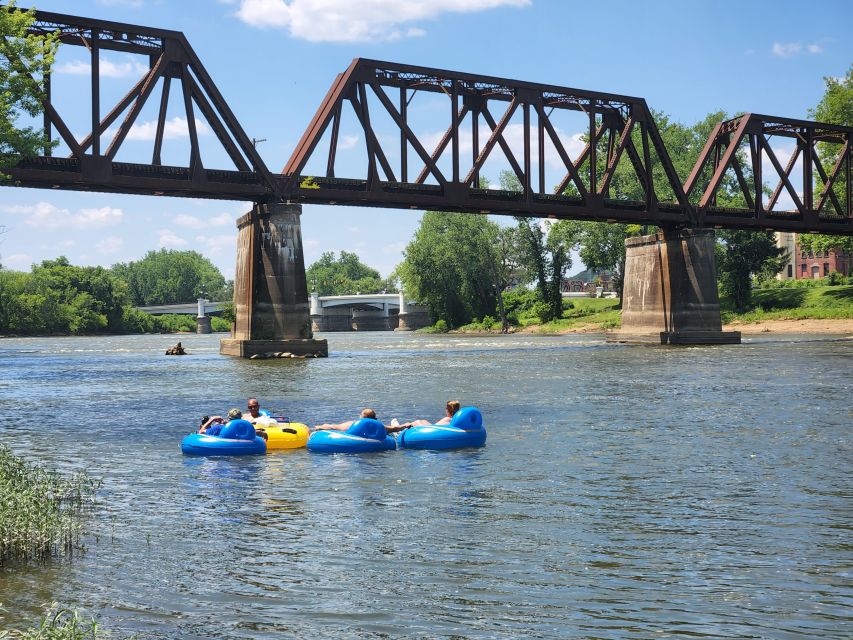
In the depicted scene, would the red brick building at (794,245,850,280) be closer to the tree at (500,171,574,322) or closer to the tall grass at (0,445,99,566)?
the tree at (500,171,574,322)

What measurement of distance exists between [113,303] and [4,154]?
14781 centimetres

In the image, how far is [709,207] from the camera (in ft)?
279

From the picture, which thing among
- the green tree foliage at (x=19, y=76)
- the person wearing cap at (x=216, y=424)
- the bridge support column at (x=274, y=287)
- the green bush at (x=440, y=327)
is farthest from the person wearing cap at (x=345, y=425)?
the green bush at (x=440, y=327)

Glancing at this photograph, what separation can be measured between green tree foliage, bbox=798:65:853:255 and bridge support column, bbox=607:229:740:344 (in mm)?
30455

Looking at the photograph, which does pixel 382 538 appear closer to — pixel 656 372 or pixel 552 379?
pixel 552 379

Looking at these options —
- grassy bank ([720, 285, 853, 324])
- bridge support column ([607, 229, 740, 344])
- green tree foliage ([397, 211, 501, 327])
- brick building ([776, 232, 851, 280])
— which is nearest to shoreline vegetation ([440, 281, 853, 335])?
grassy bank ([720, 285, 853, 324])

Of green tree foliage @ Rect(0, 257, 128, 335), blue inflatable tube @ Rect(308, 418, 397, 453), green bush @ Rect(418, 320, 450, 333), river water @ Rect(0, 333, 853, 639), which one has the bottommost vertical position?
river water @ Rect(0, 333, 853, 639)

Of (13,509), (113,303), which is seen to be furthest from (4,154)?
(113,303)

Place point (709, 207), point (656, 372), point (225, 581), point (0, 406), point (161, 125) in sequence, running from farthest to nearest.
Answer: point (709, 207) → point (161, 125) → point (656, 372) → point (0, 406) → point (225, 581)

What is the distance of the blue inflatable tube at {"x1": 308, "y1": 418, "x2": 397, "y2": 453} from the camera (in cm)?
2295

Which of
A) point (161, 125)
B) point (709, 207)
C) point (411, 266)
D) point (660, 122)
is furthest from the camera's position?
point (411, 266)

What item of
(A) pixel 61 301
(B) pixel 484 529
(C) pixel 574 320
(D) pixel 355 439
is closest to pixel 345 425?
(D) pixel 355 439

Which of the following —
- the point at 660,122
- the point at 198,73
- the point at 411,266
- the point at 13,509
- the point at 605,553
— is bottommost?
the point at 605,553

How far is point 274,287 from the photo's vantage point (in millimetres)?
64562
